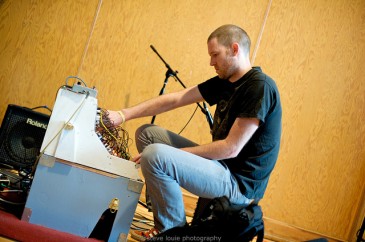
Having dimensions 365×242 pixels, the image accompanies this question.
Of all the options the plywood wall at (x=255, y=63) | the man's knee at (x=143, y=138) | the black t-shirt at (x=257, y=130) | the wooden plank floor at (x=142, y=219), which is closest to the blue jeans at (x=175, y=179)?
the black t-shirt at (x=257, y=130)

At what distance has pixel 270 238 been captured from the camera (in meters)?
3.72

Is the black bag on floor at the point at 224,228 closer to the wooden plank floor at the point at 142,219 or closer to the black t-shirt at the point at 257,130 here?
the black t-shirt at the point at 257,130

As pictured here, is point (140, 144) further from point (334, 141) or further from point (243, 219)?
point (334, 141)

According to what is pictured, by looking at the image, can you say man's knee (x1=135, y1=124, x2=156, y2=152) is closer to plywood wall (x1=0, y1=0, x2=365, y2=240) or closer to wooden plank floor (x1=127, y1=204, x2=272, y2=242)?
wooden plank floor (x1=127, y1=204, x2=272, y2=242)

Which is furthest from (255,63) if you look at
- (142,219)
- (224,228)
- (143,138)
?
(224,228)

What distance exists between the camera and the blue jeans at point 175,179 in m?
2.05

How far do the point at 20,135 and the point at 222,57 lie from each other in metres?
1.53

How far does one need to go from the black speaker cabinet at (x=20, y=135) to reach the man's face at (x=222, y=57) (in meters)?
1.30

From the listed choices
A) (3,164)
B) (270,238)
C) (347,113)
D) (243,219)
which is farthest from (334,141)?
(3,164)

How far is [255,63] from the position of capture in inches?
147

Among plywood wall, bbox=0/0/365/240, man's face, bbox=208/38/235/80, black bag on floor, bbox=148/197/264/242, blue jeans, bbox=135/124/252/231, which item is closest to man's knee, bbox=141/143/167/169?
blue jeans, bbox=135/124/252/231

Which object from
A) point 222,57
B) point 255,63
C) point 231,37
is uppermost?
point 255,63

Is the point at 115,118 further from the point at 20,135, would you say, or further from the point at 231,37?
the point at 20,135

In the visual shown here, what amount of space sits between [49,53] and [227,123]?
1968 mm
